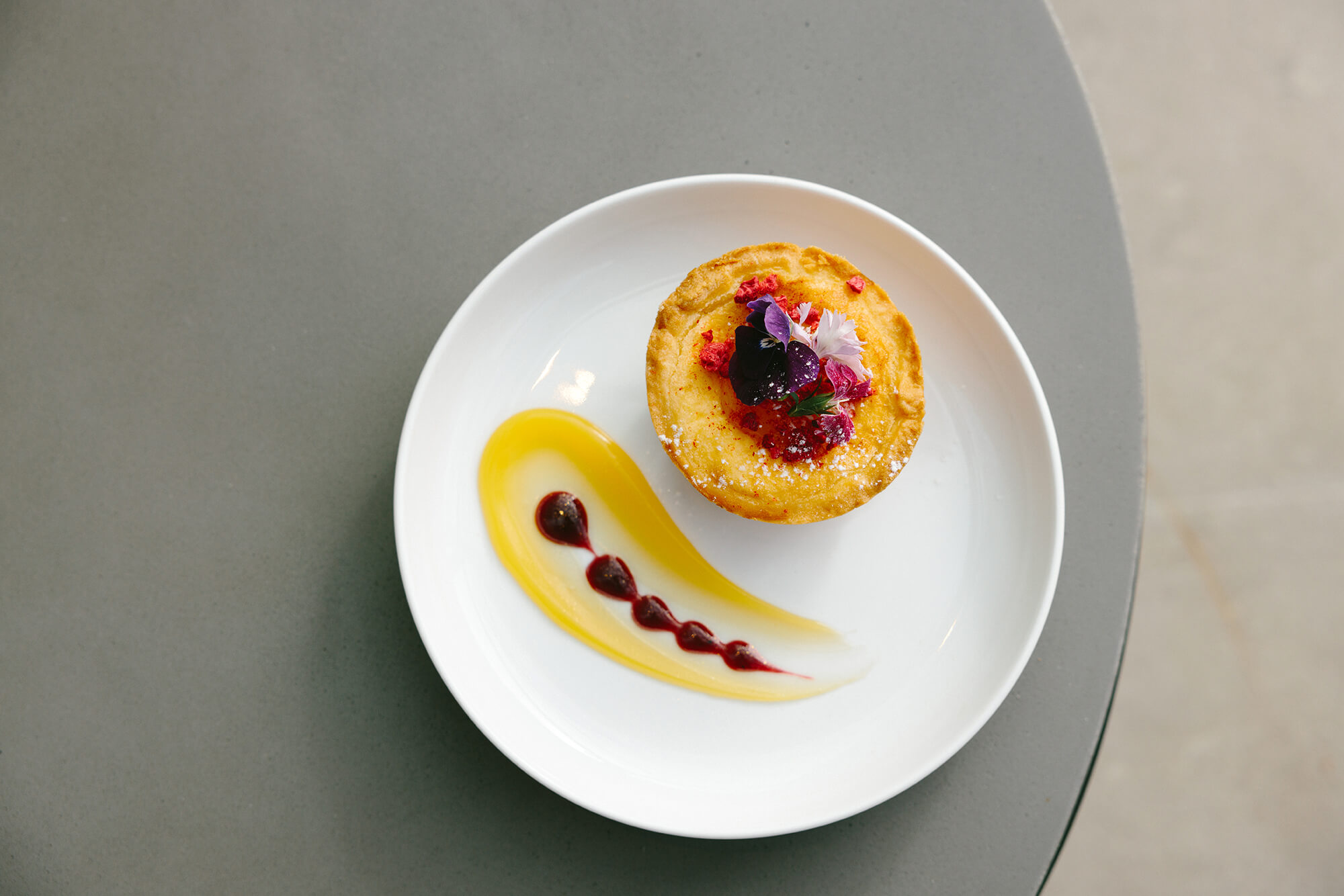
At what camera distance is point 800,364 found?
7.28 feet

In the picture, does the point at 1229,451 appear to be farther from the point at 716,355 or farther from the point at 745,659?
the point at 716,355

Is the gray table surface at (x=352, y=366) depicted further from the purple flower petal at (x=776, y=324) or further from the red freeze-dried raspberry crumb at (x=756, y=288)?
the purple flower petal at (x=776, y=324)

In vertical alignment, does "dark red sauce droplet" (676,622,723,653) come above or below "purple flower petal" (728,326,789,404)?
below

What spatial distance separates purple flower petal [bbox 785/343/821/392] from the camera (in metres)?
2.22

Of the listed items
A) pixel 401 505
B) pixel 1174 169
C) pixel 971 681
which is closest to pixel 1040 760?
pixel 971 681

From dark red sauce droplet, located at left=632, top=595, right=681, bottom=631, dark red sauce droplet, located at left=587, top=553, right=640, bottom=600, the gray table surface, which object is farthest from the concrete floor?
dark red sauce droplet, located at left=587, top=553, right=640, bottom=600

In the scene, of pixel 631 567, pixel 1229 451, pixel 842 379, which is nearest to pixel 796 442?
pixel 842 379

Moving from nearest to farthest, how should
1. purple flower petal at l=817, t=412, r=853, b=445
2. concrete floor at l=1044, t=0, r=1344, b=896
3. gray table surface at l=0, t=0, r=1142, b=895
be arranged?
purple flower petal at l=817, t=412, r=853, b=445
gray table surface at l=0, t=0, r=1142, b=895
concrete floor at l=1044, t=0, r=1344, b=896

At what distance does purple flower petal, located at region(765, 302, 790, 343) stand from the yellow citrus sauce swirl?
26.4 inches

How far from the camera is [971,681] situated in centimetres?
247

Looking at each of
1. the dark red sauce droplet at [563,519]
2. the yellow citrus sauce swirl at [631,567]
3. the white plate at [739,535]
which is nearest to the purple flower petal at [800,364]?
the white plate at [739,535]

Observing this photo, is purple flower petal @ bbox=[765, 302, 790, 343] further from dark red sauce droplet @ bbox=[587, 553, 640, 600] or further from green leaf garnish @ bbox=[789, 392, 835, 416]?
dark red sauce droplet @ bbox=[587, 553, 640, 600]

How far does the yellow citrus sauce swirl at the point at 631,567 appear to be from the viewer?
8.29 feet

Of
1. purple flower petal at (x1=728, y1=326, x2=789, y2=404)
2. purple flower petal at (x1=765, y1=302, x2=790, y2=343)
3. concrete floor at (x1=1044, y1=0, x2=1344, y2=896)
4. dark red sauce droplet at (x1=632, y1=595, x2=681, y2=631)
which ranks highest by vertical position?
concrete floor at (x1=1044, y1=0, x2=1344, y2=896)
